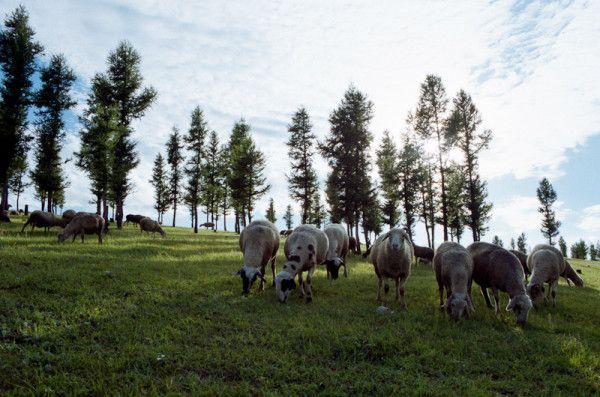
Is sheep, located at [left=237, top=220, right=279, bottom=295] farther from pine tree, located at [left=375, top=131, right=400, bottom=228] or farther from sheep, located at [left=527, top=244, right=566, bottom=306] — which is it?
pine tree, located at [left=375, top=131, right=400, bottom=228]

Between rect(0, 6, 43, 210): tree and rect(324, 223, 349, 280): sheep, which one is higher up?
rect(0, 6, 43, 210): tree

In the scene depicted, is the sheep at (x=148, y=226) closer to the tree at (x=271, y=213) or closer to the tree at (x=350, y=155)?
the tree at (x=350, y=155)

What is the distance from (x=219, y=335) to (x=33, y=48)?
38980 mm

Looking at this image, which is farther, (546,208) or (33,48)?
(546,208)

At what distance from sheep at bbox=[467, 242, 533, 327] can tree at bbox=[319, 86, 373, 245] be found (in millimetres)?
20891

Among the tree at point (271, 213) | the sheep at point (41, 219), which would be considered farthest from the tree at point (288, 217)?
the sheep at point (41, 219)

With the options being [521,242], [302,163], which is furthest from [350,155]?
[521,242]

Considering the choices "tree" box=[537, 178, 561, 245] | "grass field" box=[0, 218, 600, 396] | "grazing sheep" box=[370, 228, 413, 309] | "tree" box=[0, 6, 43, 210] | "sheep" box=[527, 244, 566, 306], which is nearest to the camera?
"grass field" box=[0, 218, 600, 396]

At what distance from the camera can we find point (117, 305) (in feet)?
30.2

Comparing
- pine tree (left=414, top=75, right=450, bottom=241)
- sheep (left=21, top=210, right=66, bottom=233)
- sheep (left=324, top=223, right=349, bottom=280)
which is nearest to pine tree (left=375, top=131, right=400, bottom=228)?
pine tree (left=414, top=75, right=450, bottom=241)

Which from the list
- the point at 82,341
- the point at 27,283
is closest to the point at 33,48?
the point at 27,283

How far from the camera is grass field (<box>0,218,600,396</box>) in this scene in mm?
5574

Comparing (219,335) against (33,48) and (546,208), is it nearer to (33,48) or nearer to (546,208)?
(33,48)

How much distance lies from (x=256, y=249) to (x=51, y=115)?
1363 inches
